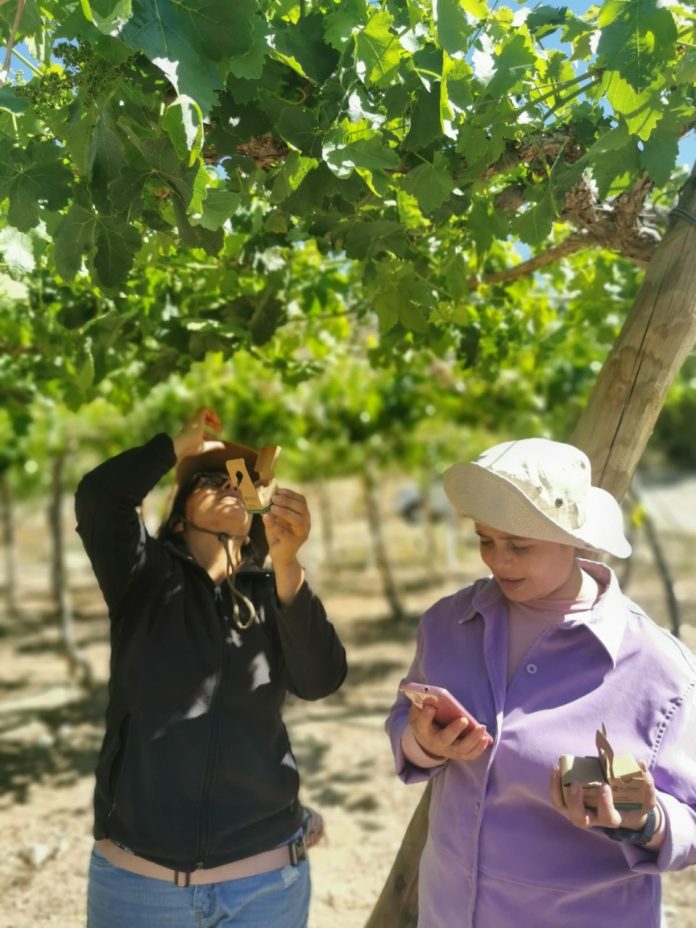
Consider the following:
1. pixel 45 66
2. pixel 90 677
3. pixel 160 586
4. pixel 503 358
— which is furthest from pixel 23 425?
pixel 45 66

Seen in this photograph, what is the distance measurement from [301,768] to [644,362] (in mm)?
4849

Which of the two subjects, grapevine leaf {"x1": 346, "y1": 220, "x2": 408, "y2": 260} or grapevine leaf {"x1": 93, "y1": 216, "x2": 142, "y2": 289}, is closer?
grapevine leaf {"x1": 93, "y1": 216, "x2": 142, "y2": 289}

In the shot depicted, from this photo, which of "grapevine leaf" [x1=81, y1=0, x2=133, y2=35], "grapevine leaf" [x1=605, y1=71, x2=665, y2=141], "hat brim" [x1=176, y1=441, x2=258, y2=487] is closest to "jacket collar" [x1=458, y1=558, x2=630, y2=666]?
"hat brim" [x1=176, y1=441, x2=258, y2=487]

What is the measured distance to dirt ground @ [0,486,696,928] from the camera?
4.21 metres

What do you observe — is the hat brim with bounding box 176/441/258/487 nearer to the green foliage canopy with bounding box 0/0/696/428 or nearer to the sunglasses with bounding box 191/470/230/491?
the sunglasses with bounding box 191/470/230/491

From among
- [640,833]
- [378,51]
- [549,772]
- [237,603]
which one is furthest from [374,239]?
[640,833]

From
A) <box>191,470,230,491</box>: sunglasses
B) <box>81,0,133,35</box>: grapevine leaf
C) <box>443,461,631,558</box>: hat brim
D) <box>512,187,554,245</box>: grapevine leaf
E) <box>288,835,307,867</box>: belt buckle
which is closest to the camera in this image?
<box>81,0,133,35</box>: grapevine leaf

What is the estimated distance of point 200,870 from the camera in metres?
2.17

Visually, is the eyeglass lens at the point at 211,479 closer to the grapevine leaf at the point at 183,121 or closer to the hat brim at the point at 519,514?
the hat brim at the point at 519,514

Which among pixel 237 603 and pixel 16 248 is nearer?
pixel 16 248

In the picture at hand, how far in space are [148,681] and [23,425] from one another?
4.98 meters

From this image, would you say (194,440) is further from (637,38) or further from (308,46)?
(637,38)

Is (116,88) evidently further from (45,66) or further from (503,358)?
(503,358)

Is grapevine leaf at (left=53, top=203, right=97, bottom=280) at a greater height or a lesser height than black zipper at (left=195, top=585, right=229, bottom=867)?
greater
